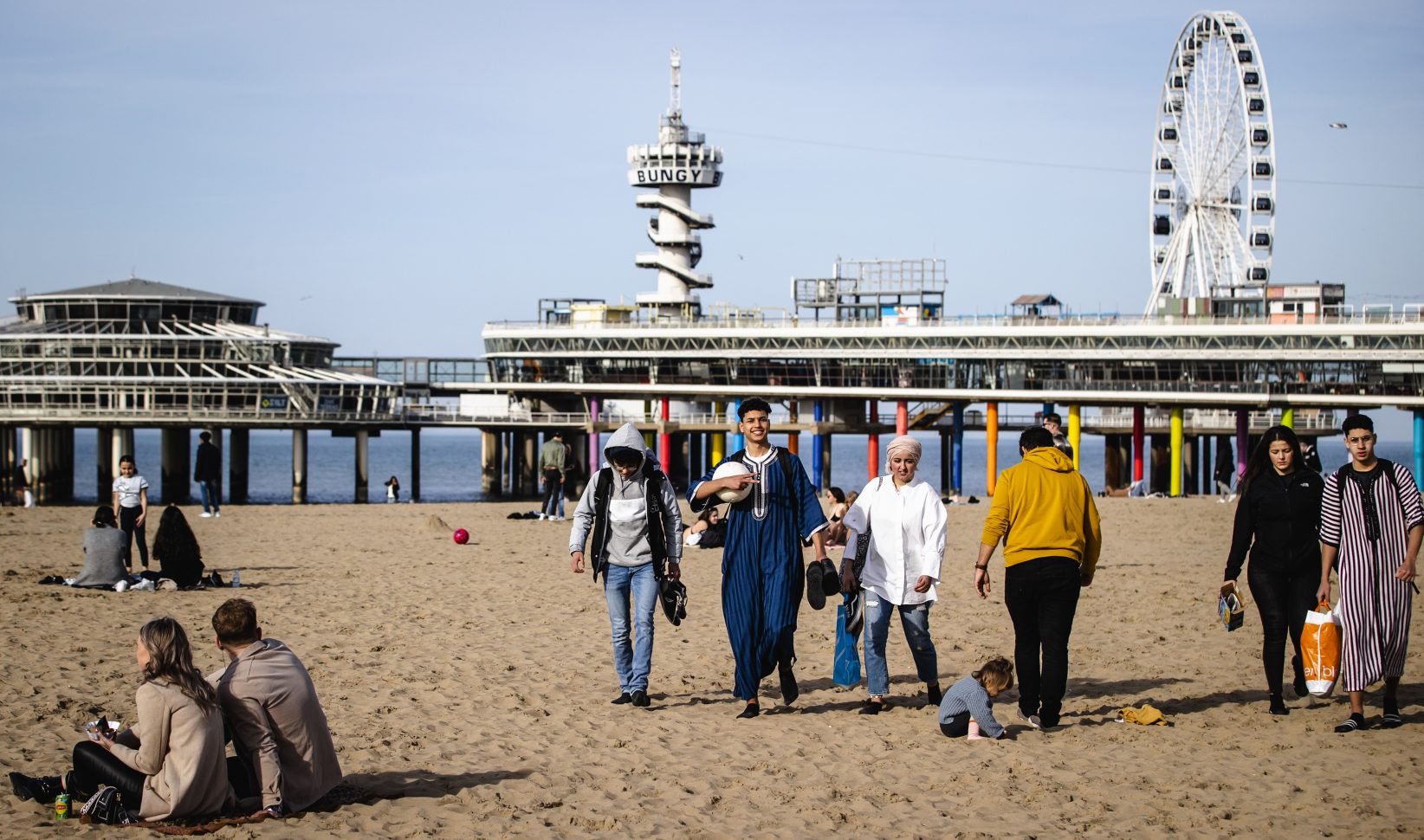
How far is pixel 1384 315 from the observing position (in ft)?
151

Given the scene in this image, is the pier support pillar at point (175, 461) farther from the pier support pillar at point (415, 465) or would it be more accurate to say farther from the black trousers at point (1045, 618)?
the black trousers at point (1045, 618)

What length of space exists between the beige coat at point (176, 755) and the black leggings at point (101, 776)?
0.05 metres

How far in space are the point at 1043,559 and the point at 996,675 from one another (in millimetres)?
724

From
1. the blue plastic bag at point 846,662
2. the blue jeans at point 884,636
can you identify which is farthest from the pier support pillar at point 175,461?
the blue jeans at point 884,636

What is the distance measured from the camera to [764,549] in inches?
352

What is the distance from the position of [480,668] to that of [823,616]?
165 inches

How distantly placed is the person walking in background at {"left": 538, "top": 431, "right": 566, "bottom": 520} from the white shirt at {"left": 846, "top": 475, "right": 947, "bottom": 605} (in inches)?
542

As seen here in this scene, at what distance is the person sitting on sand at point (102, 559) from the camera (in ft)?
46.6

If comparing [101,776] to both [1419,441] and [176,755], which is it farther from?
[1419,441]

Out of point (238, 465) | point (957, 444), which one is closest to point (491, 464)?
point (238, 465)

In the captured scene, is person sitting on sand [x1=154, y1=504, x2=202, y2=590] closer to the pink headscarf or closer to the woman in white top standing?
the woman in white top standing

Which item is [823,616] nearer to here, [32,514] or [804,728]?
[804,728]

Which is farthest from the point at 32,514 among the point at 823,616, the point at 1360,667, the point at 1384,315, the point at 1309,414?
the point at 1309,414

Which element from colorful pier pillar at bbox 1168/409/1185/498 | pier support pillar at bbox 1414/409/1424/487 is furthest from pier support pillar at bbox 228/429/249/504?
pier support pillar at bbox 1414/409/1424/487
